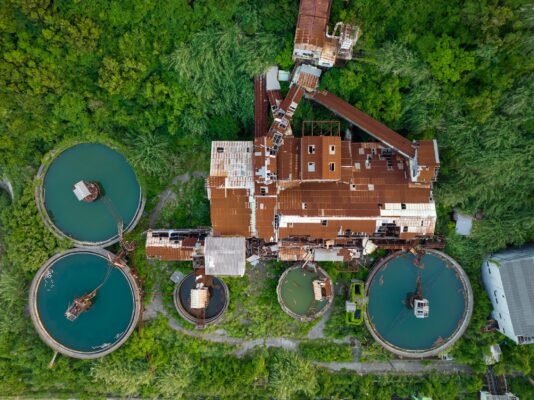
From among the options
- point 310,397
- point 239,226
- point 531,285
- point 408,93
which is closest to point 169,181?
point 239,226

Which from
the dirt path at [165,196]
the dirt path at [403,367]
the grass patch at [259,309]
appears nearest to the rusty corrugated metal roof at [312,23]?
the dirt path at [165,196]

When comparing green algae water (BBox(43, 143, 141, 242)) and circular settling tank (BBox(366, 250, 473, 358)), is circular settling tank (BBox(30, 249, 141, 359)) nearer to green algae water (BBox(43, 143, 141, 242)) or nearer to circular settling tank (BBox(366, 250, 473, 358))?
green algae water (BBox(43, 143, 141, 242))

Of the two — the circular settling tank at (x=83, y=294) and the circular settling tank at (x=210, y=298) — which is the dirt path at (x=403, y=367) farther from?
the circular settling tank at (x=83, y=294)

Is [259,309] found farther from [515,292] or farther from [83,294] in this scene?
[515,292]

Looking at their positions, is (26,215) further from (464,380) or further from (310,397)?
(464,380)

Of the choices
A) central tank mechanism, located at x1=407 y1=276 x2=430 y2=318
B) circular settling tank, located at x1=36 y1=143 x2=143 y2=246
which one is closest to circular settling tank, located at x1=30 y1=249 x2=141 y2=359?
circular settling tank, located at x1=36 y1=143 x2=143 y2=246

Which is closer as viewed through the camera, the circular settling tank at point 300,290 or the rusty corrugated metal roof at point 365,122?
the rusty corrugated metal roof at point 365,122
